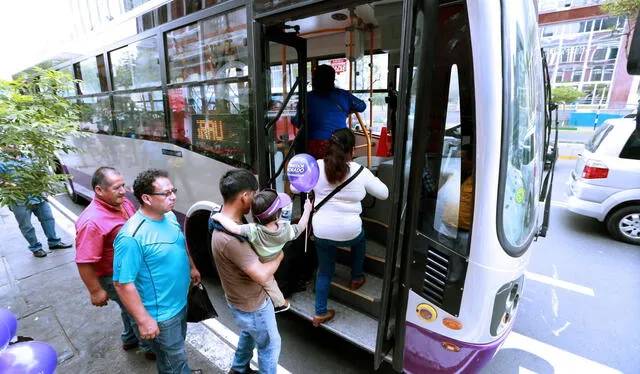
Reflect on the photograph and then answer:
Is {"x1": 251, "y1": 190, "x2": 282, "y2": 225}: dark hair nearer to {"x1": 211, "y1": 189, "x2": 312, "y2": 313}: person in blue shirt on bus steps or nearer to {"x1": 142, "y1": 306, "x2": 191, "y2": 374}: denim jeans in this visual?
{"x1": 211, "y1": 189, "x2": 312, "y2": 313}: person in blue shirt on bus steps

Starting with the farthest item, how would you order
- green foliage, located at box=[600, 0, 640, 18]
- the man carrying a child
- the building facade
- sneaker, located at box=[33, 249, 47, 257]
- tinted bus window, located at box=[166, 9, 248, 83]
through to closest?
the building facade < green foliage, located at box=[600, 0, 640, 18] < sneaker, located at box=[33, 249, 47, 257] < tinted bus window, located at box=[166, 9, 248, 83] < the man carrying a child

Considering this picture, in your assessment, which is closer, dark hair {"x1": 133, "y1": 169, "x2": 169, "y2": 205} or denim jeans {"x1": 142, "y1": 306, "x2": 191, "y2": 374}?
dark hair {"x1": 133, "y1": 169, "x2": 169, "y2": 205}

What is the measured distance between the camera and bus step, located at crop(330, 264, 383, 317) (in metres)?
2.54

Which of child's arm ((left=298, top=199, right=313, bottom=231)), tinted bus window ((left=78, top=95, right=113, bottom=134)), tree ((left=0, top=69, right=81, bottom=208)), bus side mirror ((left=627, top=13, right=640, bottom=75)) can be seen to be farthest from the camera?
tinted bus window ((left=78, top=95, right=113, bottom=134))

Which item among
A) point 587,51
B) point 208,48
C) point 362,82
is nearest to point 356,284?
point 208,48

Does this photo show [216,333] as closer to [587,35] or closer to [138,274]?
[138,274]

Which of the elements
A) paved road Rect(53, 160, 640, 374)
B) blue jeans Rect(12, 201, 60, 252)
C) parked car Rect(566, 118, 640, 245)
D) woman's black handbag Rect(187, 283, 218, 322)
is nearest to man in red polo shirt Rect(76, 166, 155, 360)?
woman's black handbag Rect(187, 283, 218, 322)

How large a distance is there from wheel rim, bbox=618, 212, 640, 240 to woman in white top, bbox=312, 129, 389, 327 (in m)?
4.24

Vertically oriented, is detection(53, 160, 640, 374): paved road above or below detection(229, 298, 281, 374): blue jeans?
below

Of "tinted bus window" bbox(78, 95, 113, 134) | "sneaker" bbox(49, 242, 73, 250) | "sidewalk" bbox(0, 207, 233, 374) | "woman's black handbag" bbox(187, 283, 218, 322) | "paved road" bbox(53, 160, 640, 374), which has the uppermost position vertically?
"tinted bus window" bbox(78, 95, 113, 134)

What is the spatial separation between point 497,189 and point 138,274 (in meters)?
1.84

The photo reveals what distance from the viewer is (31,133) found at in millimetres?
2588

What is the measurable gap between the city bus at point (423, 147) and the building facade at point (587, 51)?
26184mm

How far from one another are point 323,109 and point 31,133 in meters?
2.28
